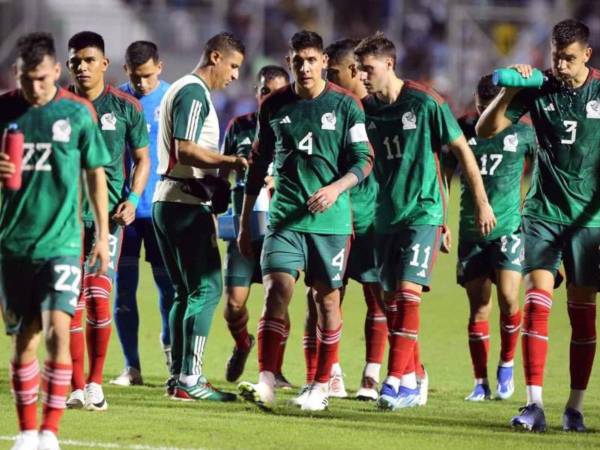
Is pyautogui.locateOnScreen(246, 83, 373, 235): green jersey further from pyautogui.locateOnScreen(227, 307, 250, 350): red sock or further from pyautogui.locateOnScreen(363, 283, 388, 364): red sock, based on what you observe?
pyautogui.locateOnScreen(227, 307, 250, 350): red sock

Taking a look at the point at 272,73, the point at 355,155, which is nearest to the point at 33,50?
the point at 355,155

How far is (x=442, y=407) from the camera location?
9273 millimetres

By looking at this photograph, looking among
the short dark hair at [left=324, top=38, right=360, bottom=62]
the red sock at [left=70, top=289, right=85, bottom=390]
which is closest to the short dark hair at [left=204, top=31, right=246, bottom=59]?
the short dark hair at [left=324, top=38, right=360, bottom=62]

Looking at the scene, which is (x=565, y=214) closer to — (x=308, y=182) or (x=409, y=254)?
(x=409, y=254)

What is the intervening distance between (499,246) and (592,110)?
2267 mm

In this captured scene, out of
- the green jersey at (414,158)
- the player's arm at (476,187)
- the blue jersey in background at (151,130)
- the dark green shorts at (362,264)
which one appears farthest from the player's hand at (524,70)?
the blue jersey in background at (151,130)

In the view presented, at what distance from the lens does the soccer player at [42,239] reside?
6766 millimetres

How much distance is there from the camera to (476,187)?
8570 millimetres

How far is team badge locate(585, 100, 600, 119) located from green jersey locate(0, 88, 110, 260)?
3010 mm

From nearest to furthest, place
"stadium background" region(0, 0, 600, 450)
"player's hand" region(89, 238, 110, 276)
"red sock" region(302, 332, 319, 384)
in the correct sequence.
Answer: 1. "player's hand" region(89, 238, 110, 276)
2. "stadium background" region(0, 0, 600, 450)
3. "red sock" region(302, 332, 319, 384)

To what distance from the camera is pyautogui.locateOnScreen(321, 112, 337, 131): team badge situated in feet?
28.5

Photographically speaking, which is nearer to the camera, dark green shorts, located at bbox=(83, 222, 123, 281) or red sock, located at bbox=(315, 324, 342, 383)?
dark green shorts, located at bbox=(83, 222, 123, 281)

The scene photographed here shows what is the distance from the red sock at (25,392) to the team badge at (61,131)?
1130 mm

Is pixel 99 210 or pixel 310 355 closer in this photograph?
pixel 99 210
